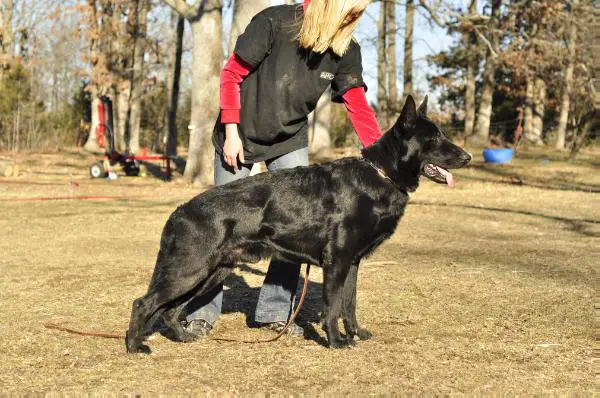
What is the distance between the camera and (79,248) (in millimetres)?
9570

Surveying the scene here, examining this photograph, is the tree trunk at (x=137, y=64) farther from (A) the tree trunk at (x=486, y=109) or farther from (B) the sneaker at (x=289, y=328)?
→ (B) the sneaker at (x=289, y=328)

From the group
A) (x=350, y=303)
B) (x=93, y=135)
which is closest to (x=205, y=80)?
(x=350, y=303)

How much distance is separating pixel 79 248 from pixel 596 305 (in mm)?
6355

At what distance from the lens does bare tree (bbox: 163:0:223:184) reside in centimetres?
1783

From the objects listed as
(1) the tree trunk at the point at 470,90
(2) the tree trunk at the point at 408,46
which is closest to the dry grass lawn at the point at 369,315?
(2) the tree trunk at the point at 408,46

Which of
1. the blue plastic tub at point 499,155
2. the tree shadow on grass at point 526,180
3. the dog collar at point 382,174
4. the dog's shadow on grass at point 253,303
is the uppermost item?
the dog collar at point 382,174

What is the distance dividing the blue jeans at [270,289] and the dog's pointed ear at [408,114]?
88 cm

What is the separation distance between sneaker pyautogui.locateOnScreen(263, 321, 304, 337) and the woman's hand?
125cm

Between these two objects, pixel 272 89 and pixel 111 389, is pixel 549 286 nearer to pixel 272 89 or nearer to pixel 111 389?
pixel 272 89

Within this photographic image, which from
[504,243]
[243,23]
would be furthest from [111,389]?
[243,23]

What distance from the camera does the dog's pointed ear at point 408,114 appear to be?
4797 millimetres

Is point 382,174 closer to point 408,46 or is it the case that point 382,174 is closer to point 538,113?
point 408,46

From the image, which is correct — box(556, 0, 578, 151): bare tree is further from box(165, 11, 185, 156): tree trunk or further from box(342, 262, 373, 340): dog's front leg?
box(342, 262, 373, 340): dog's front leg

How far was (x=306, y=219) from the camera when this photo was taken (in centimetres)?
481
